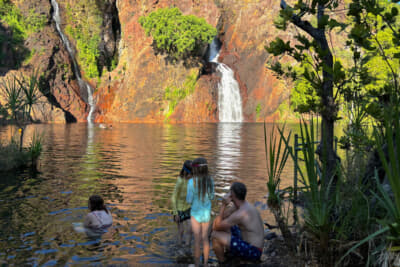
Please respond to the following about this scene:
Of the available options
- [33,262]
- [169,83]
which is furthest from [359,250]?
[169,83]

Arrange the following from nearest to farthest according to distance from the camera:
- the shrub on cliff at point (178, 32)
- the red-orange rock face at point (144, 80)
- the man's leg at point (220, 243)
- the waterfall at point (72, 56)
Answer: the man's leg at point (220, 243)
the shrub on cliff at point (178, 32)
the red-orange rock face at point (144, 80)
the waterfall at point (72, 56)

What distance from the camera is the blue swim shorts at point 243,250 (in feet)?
19.3

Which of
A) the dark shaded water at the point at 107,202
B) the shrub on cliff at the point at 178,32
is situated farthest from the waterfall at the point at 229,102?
the dark shaded water at the point at 107,202

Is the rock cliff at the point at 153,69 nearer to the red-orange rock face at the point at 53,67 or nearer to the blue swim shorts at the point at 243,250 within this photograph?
the red-orange rock face at the point at 53,67

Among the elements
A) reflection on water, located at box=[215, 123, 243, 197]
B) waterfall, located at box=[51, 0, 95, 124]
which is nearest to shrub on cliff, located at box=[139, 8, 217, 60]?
waterfall, located at box=[51, 0, 95, 124]

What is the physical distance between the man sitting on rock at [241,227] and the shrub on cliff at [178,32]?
5913 cm

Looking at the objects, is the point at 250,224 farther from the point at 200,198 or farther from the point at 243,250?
the point at 200,198

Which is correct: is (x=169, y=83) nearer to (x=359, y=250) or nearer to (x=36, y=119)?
(x=36, y=119)

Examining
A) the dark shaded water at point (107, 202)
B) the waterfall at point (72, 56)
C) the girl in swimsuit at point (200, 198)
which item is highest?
the waterfall at point (72, 56)

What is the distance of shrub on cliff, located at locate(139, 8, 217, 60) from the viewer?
6350cm

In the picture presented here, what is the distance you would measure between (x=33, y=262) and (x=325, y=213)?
4606 mm

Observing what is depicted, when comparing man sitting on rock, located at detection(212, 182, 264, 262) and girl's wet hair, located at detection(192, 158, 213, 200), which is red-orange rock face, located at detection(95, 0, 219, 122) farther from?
girl's wet hair, located at detection(192, 158, 213, 200)

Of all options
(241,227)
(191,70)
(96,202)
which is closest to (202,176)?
(241,227)

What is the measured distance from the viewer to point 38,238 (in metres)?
7.27
